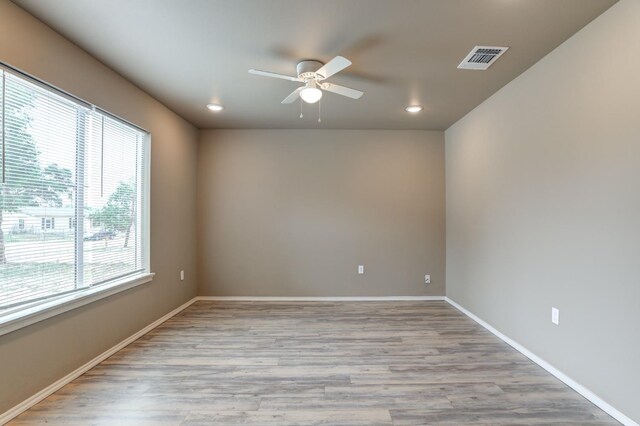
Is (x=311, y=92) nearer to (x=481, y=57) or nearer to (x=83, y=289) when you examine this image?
(x=481, y=57)

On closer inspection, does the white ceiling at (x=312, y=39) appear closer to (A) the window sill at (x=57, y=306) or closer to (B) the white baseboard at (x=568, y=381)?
(A) the window sill at (x=57, y=306)

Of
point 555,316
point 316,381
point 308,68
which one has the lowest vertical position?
point 316,381

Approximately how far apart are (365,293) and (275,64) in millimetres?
3282

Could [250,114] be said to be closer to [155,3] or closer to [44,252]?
[155,3]

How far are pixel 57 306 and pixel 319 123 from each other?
336 centimetres

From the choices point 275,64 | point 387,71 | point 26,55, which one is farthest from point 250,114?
point 26,55

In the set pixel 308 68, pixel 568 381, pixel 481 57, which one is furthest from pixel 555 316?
pixel 308 68

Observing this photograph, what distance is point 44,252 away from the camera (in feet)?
6.97

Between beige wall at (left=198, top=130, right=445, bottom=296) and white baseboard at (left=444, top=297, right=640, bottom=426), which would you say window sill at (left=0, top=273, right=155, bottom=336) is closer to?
beige wall at (left=198, top=130, right=445, bottom=296)

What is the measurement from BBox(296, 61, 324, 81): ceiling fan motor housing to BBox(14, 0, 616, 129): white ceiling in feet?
0.19

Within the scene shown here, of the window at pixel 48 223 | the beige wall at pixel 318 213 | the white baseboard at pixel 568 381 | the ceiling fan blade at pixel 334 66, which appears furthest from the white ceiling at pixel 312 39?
the white baseboard at pixel 568 381

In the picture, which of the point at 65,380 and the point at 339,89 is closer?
the point at 65,380

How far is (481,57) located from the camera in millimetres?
2420

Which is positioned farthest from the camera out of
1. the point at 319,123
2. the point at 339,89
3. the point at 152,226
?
the point at 319,123
